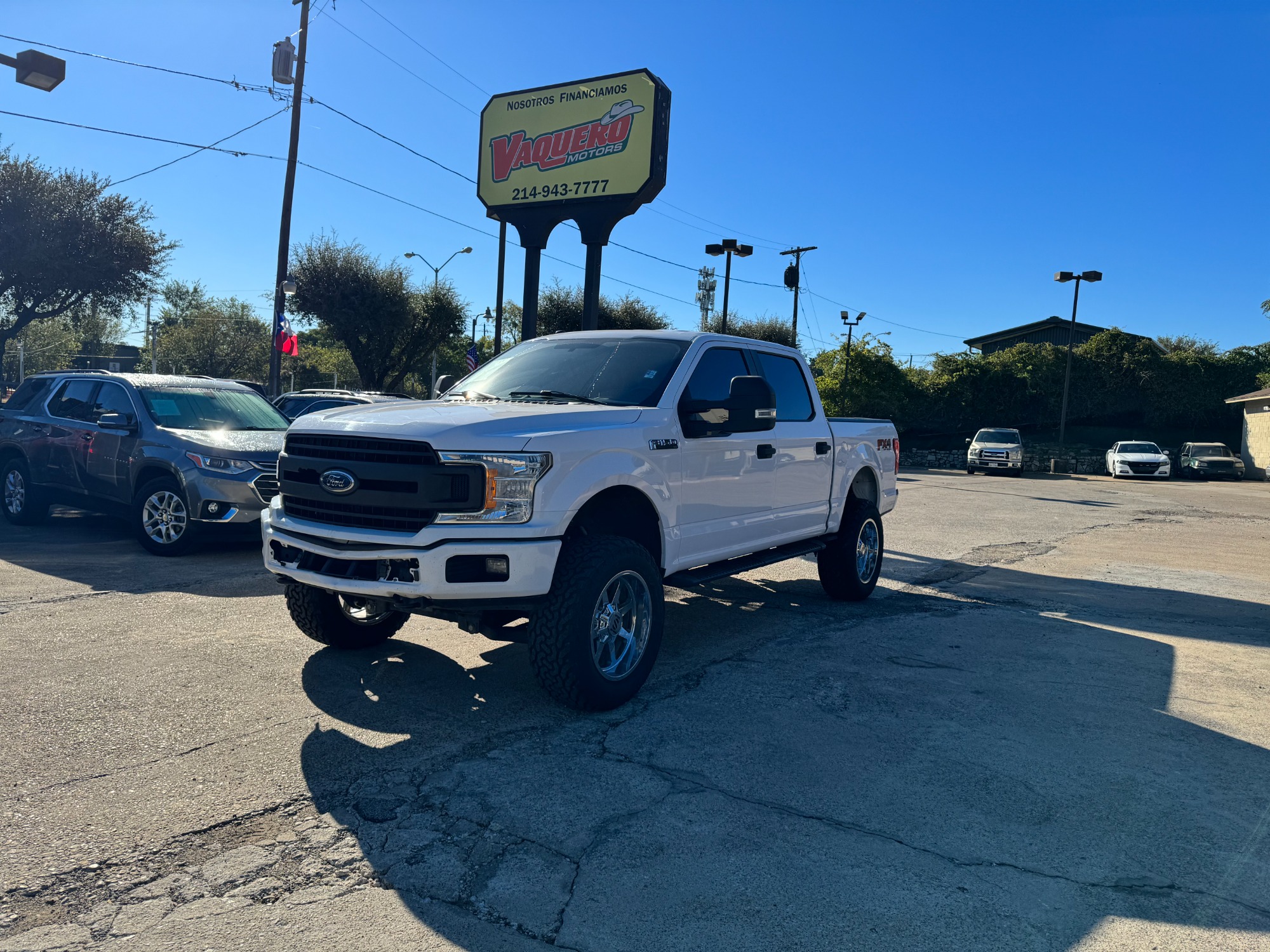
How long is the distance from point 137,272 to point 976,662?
90.0 ft

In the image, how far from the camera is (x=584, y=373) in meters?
5.66

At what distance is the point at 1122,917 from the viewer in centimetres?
283

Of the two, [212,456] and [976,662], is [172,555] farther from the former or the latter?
[976,662]

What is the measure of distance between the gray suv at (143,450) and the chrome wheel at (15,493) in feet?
0.05

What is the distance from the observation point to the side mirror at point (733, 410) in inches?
207

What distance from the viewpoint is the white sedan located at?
3067 cm

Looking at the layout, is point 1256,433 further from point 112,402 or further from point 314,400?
point 112,402

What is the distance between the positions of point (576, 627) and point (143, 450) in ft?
20.7

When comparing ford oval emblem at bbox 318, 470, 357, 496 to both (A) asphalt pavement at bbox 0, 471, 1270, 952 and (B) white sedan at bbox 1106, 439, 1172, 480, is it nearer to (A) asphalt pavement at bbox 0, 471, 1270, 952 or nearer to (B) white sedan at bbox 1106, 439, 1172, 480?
(A) asphalt pavement at bbox 0, 471, 1270, 952

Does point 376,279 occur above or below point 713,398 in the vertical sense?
above

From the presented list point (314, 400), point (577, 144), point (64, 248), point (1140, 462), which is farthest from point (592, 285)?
point (1140, 462)

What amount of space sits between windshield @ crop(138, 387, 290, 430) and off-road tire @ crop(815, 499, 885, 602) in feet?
19.3

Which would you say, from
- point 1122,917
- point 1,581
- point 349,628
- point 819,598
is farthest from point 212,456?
point 1122,917

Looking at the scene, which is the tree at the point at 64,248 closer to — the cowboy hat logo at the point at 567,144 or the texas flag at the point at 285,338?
the texas flag at the point at 285,338
